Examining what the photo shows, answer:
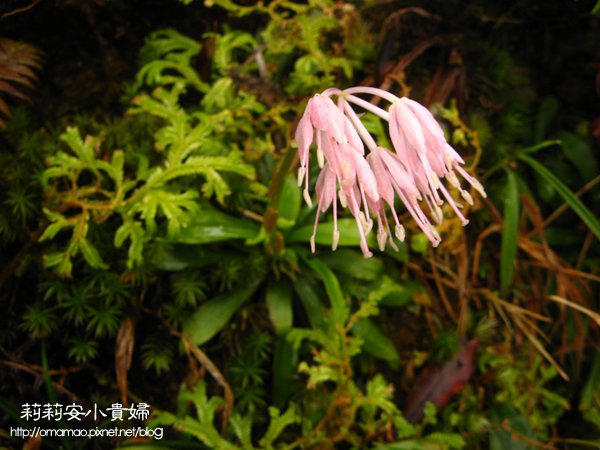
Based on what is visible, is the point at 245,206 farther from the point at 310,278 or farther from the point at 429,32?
the point at 429,32

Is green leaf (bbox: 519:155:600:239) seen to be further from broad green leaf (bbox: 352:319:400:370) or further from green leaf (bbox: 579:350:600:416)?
broad green leaf (bbox: 352:319:400:370)

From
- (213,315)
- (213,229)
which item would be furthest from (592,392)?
(213,229)

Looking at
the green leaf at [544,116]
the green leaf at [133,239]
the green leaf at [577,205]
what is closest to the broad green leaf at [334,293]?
the green leaf at [133,239]

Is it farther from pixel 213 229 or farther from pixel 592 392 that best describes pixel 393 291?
pixel 592 392

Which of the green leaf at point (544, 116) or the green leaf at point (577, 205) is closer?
the green leaf at point (577, 205)

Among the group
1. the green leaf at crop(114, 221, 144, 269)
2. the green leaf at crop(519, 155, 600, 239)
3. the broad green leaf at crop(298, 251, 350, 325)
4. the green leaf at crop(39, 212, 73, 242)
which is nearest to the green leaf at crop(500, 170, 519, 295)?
the green leaf at crop(519, 155, 600, 239)

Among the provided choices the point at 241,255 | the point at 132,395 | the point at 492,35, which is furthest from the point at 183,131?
the point at 492,35

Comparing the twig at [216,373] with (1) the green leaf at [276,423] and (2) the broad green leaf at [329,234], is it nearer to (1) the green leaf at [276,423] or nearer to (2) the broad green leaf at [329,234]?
(1) the green leaf at [276,423]
